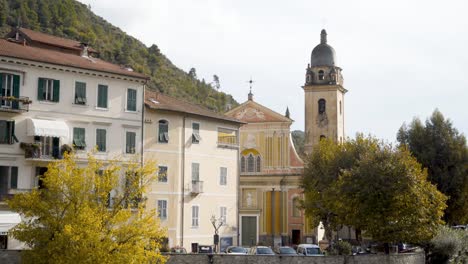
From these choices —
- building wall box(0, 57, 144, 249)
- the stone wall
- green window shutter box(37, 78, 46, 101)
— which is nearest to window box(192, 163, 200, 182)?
building wall box(0, 57, 144, 249)

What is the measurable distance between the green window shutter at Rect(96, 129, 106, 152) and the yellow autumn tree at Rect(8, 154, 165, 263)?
8540 mm

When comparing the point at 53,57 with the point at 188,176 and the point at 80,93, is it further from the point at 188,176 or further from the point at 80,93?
the point at 188,176

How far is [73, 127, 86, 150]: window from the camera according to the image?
4638 cm

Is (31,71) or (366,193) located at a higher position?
(31,71)

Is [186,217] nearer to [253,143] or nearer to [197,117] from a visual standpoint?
[197,117]

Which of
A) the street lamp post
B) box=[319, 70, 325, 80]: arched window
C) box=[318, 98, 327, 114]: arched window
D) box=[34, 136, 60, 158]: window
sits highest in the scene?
box=[319, 70, 325, 80]: arched window

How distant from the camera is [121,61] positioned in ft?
431

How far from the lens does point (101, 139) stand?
4784 cm

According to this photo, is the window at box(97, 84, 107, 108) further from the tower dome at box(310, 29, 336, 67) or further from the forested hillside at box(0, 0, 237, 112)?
the forested hillside at box(0, 0, 237, 112)

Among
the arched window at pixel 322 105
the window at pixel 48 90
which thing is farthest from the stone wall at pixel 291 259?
the arched window at pixel 322 105

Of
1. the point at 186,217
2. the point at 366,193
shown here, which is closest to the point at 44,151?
the point at 186,217

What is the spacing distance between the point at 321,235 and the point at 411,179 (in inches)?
1170

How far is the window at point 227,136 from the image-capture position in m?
58.4

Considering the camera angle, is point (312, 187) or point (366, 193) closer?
point (366, 193)
